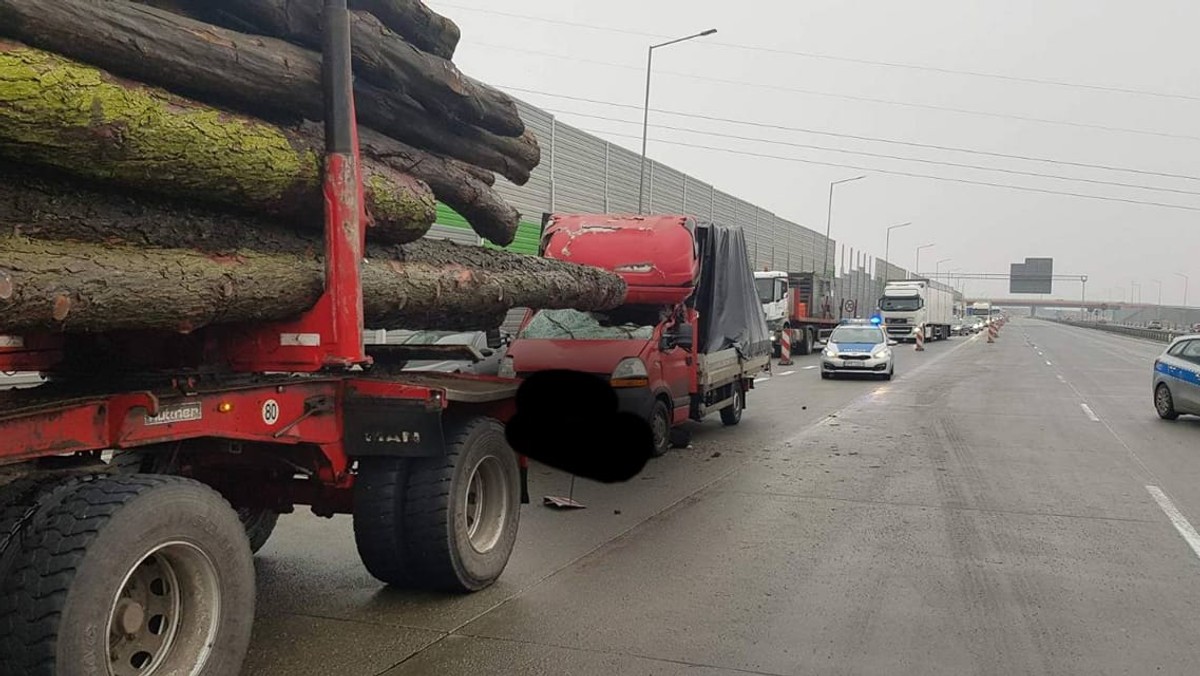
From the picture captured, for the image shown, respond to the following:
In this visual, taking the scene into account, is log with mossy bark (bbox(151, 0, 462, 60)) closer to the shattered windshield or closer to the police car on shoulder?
the shattered windshield

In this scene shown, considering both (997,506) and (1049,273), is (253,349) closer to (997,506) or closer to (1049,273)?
(997,506)

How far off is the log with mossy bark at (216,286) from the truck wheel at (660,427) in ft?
13.7

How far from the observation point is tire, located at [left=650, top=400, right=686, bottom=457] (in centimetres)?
1022

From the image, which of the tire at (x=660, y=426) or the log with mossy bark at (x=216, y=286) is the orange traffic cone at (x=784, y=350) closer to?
the tire at (x=660, y=426)

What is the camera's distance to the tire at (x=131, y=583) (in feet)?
9.99

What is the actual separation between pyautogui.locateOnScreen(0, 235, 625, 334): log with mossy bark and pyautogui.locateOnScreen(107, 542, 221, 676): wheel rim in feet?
3.00

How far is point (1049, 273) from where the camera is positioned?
79.5 metres

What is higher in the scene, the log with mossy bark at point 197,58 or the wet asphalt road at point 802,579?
the log with mossy bark at point 197,58

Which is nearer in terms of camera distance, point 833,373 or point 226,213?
point 226,213

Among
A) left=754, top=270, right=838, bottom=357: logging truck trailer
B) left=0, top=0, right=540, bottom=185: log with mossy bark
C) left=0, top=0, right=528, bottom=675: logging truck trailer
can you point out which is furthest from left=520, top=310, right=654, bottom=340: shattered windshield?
left=754, top=270, right=838, bottom=357: logging truck trailer

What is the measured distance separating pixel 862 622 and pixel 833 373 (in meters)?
19.1

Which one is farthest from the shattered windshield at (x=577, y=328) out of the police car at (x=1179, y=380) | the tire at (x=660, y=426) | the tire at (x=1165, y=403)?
the tire at (x=1165, y=403)

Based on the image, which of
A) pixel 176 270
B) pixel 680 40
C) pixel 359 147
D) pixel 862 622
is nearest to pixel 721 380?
pixel 862 622

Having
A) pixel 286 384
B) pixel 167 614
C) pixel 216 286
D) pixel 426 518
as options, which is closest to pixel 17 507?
pixel 167 614
